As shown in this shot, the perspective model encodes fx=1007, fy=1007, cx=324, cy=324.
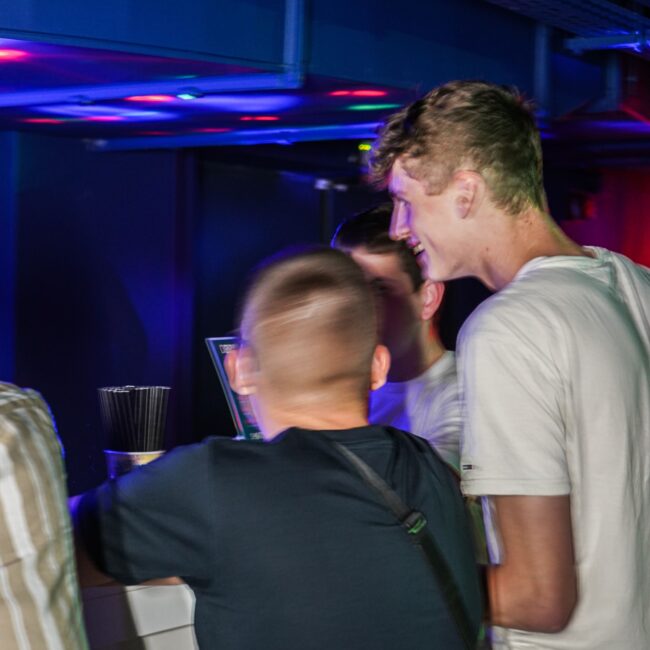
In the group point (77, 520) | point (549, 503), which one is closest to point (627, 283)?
point (549, 503)

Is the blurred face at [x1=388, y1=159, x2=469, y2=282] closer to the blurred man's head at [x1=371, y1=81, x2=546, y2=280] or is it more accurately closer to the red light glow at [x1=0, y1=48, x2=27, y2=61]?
the blurred man's head at [x1=371, y1=81, x2=546, y2=280]

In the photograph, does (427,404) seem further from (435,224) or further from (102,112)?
(102,112)

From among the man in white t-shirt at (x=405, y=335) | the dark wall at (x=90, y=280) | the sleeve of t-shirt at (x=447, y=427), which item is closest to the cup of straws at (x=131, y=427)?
the man in white t-shirt at (x=405, y=335)

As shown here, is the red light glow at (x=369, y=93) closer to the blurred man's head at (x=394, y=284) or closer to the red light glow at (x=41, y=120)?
the blurred man's head at (x=394, y=284)

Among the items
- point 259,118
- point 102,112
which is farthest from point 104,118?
point 259,118

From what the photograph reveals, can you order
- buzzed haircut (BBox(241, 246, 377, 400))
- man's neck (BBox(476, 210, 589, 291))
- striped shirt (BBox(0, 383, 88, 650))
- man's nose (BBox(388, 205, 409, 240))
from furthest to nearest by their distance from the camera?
man's nose (BBox(388, 205, 409, 240)) → man's neck (BBox(476, 210, 589, 291)) → buzzed haircut (BBox(241, 246, 377, 400)) → striped shirt (BBox(0, 383, 88, 650))

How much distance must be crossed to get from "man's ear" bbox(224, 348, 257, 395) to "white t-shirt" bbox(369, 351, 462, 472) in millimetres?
777

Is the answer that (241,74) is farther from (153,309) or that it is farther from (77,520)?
(153,309)

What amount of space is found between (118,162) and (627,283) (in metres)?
2.95

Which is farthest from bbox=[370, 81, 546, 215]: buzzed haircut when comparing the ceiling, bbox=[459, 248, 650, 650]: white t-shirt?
the ceiling

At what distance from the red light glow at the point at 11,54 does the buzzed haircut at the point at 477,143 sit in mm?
864

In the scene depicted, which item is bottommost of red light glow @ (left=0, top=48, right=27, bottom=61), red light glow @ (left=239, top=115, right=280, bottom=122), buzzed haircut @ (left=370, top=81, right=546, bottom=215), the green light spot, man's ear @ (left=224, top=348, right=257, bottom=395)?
→ man's ear @ (left=224, top=348, right=257, bottom=395)

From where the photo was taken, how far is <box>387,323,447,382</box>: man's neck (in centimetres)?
219

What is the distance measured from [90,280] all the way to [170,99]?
5.03 feet
